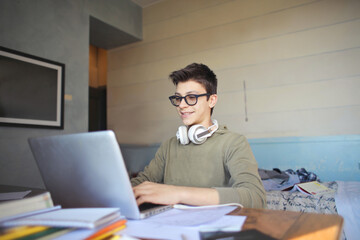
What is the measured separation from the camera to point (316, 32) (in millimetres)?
2770

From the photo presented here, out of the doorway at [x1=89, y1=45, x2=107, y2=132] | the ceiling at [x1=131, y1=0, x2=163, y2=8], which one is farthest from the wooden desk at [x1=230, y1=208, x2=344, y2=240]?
the doorway at [x1=89, y1=45, x2=107, y2=132]

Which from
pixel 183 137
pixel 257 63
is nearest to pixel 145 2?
pixel 257 63

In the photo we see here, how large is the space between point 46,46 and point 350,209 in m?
3.02

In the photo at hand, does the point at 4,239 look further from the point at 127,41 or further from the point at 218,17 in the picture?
the point at 127,41

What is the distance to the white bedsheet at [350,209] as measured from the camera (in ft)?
5.38

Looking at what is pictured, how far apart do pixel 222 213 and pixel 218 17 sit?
3.11 metres

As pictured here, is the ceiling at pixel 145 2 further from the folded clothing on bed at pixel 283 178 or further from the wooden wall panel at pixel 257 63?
the folded clothing on bed at pixel 283 178

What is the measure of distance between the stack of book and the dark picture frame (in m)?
2.09

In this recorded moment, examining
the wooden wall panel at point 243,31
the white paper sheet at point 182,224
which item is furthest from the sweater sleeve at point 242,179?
the wooden wall panel at point 243,31

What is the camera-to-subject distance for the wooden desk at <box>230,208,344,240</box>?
518 mm

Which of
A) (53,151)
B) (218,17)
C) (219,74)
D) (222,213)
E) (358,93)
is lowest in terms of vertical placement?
(222,213)

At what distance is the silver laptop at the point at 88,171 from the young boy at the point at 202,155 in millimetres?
243

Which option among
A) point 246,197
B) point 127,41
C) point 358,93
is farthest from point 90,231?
point 127,41

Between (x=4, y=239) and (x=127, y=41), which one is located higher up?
(x=127, y=41)
